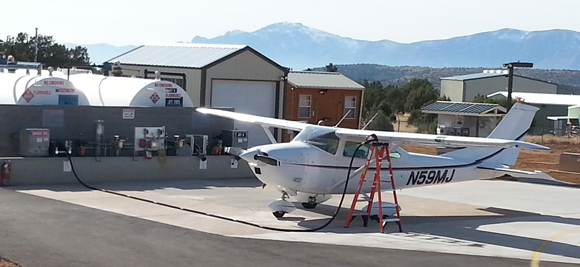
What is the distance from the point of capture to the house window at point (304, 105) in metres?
40.3

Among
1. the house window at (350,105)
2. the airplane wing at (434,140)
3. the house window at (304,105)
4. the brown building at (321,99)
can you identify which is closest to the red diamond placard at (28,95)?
the airplane wing at (434,140)

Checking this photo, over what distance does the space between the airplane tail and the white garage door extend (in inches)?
500

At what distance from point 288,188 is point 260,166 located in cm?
90

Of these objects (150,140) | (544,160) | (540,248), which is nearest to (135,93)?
(150,140)

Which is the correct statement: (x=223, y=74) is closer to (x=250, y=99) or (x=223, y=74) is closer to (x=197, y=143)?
(x=250, y=99)

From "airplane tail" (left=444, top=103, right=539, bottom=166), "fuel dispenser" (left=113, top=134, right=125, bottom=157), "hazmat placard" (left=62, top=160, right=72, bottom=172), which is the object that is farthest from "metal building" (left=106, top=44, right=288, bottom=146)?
"airplane tail" (left=444, top=103, right=539, bottom=166)

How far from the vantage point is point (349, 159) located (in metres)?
17.2

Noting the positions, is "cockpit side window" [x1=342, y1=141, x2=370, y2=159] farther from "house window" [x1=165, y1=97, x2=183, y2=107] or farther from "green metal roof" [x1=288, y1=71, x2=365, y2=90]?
"green metal roof" [x1=288, y1=71, x2=365, y2=90]

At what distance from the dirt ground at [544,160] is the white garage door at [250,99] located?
8.05 meters

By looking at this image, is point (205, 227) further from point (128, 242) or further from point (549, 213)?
point (549, 213)

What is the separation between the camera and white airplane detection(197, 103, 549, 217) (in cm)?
1617

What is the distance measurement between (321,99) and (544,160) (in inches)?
434

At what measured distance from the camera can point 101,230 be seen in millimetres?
13953

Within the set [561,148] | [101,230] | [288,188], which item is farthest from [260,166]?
[561,148]
